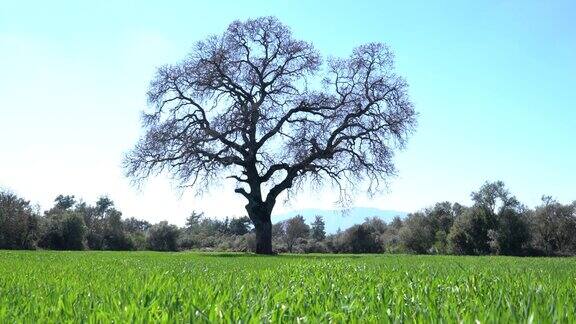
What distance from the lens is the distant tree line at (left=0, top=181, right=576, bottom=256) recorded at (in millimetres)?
51500

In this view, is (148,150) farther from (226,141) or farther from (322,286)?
(322,286)

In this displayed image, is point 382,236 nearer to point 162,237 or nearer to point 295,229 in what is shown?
point 295,229

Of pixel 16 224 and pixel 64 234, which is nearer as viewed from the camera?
pixel 16 224

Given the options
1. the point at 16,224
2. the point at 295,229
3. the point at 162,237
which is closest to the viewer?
the point at 16,224

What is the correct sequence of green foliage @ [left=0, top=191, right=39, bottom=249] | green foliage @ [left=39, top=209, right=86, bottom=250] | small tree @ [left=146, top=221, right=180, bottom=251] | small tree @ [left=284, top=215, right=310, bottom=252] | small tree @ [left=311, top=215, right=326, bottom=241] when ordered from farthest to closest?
1. small tree @ [left=311, top=215, right=326, bottom=241]
2. small tree @ [left=284, top=215, right=310, bottom=252]
3. small tree @ [left=146, top=221, right=180, bottom=251]
4. green foliage @ [left=39, top=209, right=86, bottom=250]
5. green foliage @ [left=0, top=191, right=39, bottom=249]

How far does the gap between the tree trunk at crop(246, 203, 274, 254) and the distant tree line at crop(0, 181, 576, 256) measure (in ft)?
45.7

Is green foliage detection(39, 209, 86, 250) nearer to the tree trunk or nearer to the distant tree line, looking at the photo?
the distant tree line

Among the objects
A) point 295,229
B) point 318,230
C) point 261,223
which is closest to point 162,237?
point 295,229

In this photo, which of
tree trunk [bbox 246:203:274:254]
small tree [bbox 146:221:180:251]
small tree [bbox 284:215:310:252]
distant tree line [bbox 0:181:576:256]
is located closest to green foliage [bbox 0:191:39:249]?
distant tree line [bbox 0:181:576:256]

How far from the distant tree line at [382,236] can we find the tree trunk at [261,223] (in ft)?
45.7

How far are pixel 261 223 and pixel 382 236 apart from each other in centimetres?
3790

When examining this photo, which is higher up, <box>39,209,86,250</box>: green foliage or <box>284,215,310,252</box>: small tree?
<box>284,215,310,252</box>: small tree

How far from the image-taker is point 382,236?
70.2 meters

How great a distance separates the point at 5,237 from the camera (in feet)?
161
